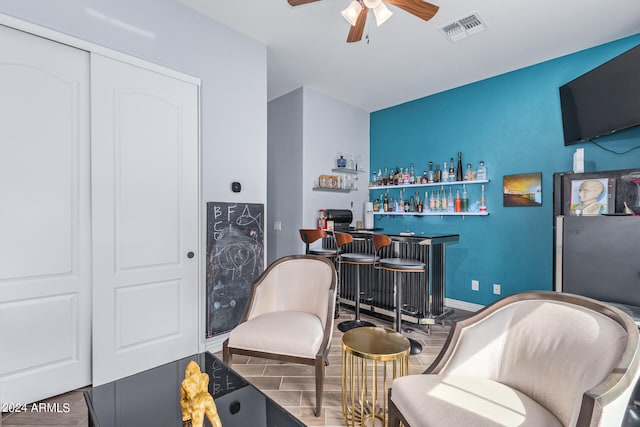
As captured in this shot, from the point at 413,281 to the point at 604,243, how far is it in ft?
5.34

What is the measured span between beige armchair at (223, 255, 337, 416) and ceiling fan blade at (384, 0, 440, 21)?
1.93 meters

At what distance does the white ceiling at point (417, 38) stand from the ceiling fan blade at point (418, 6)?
0.52 m

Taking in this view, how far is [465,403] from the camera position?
1.19m

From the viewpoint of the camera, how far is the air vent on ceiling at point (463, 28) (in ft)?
9.02

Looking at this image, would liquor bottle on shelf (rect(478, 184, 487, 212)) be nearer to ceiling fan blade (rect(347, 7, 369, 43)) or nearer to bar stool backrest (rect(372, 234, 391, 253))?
bar stool backrest (rect(372, 234, 391, 253))

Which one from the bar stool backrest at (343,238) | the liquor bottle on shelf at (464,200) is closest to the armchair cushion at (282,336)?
the bar stool backrest at (343,238)

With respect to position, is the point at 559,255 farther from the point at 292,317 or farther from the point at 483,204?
the point at 292,317

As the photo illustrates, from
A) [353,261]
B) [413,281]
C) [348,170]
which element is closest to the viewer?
[353,261]

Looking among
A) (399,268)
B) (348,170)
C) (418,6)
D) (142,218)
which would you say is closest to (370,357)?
(399,268)

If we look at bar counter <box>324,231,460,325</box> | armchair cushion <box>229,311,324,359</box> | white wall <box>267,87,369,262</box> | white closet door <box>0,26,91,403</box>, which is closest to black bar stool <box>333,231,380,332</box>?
bar counter <box>324,231,460,325</box>

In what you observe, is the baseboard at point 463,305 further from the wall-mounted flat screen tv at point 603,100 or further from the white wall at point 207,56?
the white wall at point 207,56

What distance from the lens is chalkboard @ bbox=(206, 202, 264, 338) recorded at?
2734mm

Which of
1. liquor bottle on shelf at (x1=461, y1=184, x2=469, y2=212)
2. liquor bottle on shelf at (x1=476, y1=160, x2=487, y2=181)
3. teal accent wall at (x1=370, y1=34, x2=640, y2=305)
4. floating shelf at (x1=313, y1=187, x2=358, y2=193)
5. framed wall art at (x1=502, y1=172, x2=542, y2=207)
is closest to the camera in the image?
teal accent wall at (x1=370, y1=34, x2=640, y2=305)

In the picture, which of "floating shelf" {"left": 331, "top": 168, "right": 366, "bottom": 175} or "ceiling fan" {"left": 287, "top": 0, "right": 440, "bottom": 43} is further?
"floating shelf" {"left": 331, "top": 168, "right": 366, "bottom": 175}
